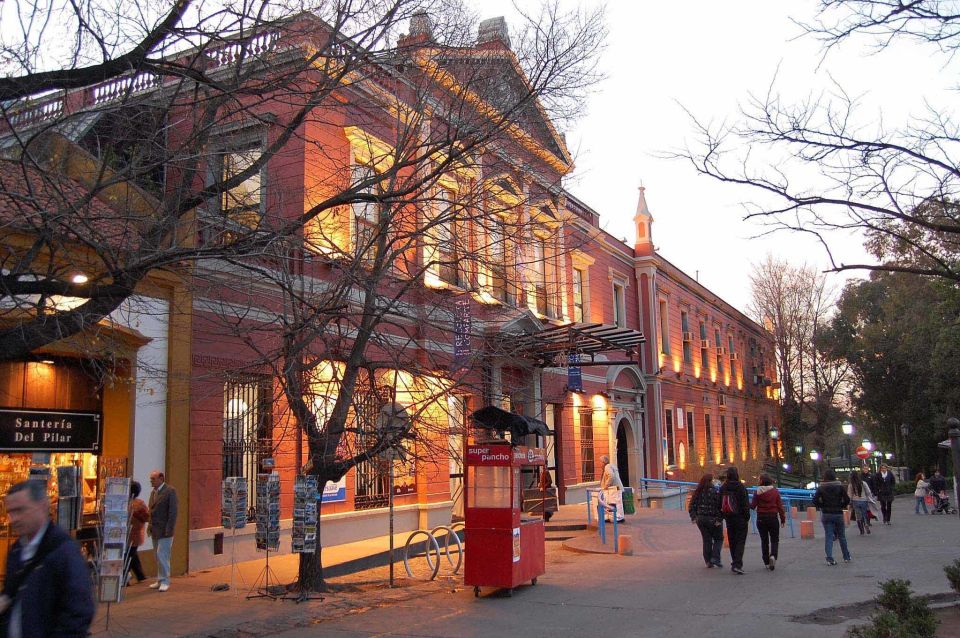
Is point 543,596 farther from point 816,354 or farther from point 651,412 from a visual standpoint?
point 816,354

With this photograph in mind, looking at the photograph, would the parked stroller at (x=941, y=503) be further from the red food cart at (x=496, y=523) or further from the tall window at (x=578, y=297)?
the red food cart at (x=496, y=523)

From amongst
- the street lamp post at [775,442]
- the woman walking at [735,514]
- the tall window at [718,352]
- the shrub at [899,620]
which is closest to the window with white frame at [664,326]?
the tall window at [718,352]

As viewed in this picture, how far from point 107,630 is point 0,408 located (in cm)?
405

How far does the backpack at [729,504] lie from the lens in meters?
13.6

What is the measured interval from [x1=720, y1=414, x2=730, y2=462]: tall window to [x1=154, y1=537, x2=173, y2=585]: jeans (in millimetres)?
34089

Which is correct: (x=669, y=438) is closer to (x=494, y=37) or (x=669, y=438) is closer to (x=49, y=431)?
(x=494, y=37)

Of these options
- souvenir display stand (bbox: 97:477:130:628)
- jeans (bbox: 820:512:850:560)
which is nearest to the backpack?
jeans (bbox: 820:512:850:560)

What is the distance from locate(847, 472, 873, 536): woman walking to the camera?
19484mm

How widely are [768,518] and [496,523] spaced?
16.3ft

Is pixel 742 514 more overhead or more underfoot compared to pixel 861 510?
more overhead

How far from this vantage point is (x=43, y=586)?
4.36m

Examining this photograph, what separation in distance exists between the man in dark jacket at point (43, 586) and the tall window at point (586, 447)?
23.4m

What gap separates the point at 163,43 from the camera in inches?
333

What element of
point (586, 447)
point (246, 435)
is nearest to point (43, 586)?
point (246, 435)
